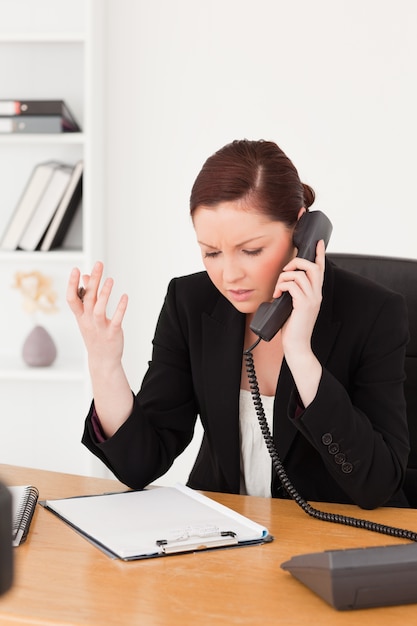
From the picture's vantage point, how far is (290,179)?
5.22 ft

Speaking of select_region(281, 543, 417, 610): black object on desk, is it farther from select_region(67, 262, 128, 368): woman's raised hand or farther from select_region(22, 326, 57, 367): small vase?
select_region(22, 326, 57, 367): small vase

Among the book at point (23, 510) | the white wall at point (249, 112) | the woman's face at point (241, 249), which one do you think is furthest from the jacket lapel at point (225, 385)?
the white wall at point (249, 112)

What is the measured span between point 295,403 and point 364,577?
0.49 metres

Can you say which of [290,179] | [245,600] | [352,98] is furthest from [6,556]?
[352,98]

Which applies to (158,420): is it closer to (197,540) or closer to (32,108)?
(197,540)

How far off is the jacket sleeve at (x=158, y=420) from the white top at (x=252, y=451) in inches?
4.3

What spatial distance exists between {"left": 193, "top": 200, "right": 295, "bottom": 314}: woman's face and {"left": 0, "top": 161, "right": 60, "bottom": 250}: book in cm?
158

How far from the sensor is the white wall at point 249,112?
2994 mm

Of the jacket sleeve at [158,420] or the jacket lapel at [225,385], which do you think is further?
the jacket lapel at [225,385]

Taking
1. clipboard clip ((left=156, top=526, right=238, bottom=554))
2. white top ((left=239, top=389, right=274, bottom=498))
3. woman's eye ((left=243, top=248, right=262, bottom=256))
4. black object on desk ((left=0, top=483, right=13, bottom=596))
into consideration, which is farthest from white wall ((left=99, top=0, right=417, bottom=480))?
black object on desk ((left=0, top=483, right=13, bottom=596))

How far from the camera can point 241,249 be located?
1.48m

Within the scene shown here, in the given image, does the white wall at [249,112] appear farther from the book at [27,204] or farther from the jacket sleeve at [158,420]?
the jacket sleeve at [158,420]

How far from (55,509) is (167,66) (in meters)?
2.14

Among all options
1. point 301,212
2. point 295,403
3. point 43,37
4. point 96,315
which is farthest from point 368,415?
point 43,37
